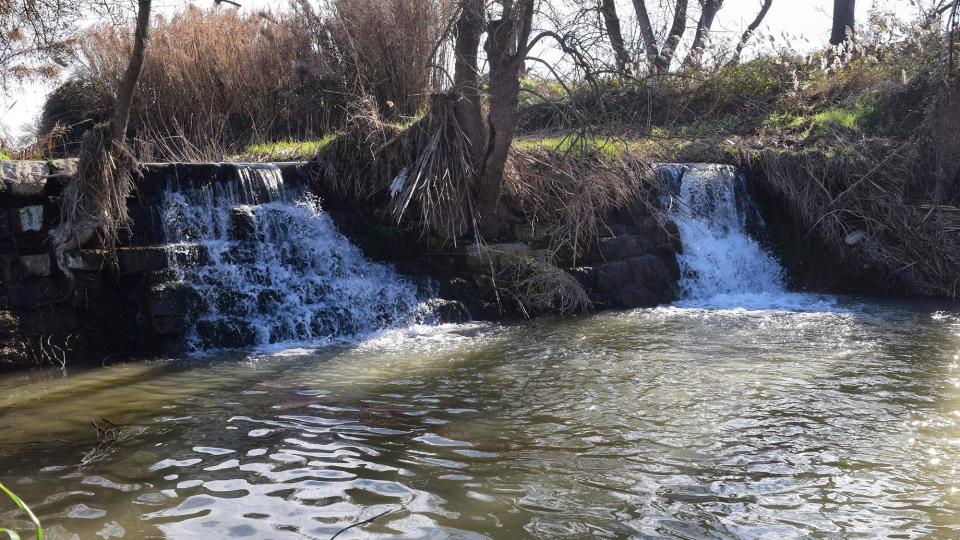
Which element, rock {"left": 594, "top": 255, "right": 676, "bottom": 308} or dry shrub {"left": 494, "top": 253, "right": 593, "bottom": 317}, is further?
rock {"left": 594, "top": 255, "right": 676, "bottom": 308}

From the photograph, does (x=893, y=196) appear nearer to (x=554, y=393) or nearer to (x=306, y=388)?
(x=554, y=393)

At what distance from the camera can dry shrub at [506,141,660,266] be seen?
8633mm

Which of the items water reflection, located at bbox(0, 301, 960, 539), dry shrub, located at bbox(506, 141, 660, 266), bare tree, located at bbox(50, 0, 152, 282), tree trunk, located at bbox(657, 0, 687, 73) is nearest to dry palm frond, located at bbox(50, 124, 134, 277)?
bare tree, located at bbox(50, 0, 152, 282)

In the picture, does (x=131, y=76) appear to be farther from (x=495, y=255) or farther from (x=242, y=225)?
(x=495, y=255)

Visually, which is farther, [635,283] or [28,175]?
[635,283]

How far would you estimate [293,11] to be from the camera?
11.7m

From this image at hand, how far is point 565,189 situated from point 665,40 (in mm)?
3162

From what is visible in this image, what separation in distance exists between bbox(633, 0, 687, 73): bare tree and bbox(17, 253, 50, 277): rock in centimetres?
624

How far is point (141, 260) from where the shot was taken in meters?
7.15

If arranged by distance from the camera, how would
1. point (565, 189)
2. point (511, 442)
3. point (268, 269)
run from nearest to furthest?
point (511, 442)
point (268, 269)
point (565, 189)

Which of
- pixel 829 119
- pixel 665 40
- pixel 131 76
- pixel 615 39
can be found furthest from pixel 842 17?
pixel 131 76

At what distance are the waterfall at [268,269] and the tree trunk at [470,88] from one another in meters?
1.74

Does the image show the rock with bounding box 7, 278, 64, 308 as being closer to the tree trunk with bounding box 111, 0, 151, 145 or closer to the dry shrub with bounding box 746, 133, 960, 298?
the tree trunk with bounding box 111, 0, 151, 145

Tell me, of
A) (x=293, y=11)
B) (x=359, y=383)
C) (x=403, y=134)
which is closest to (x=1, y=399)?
(x=359, y=383)
